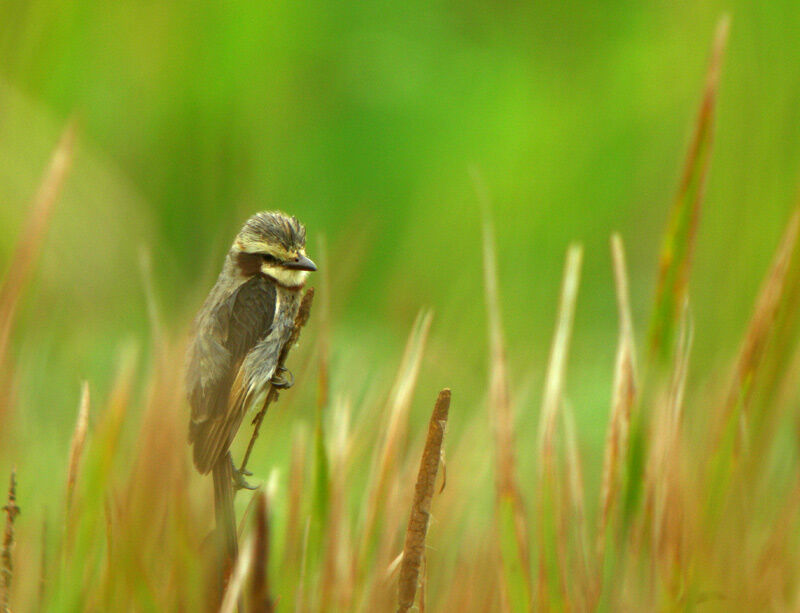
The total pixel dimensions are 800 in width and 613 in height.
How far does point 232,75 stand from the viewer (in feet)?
16.7

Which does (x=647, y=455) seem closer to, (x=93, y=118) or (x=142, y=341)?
(x=142, y=341)

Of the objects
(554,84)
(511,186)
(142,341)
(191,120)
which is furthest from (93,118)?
(142,341)

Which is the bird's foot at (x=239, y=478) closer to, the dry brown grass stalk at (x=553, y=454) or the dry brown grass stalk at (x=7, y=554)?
the dry brown grass stalk at (x=7, y=554)

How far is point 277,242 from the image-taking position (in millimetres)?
1542

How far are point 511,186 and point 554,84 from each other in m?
0.94

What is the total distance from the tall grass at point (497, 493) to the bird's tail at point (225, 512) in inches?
1.5

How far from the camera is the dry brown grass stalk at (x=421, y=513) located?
3.83 ft

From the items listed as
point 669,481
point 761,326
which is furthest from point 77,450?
point 761,326

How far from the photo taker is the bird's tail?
117 cm

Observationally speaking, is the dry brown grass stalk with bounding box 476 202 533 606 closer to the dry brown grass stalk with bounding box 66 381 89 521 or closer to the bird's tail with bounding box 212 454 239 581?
the bird's tail with bounding box 212 454 239 581

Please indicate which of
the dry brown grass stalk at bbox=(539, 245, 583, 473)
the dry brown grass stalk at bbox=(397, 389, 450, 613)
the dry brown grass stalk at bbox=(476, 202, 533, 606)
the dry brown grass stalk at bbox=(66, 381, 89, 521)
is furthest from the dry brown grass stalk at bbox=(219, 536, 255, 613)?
the dry brown grass stalk at bbox=(539, 245, 583, 473)

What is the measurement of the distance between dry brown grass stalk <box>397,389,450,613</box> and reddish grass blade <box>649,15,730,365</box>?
1.59 ft

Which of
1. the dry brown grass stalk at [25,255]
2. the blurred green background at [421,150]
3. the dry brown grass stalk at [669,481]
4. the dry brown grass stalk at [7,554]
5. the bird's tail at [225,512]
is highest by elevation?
the blurred green background at [421,150]

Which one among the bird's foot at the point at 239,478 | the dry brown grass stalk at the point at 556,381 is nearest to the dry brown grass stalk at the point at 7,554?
the bird's foot at the point at 239,478
